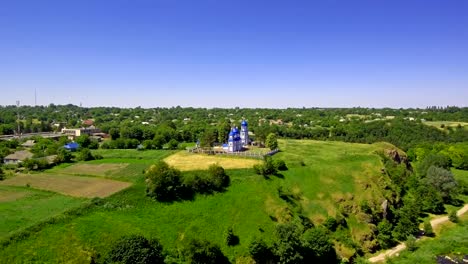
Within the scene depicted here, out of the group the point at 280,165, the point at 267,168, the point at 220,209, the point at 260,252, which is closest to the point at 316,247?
the point at 260,252

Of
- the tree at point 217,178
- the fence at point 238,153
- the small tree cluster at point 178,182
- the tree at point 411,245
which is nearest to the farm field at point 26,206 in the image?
the small tree cluster at point 178,182

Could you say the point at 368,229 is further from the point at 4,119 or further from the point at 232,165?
the point at 4,119

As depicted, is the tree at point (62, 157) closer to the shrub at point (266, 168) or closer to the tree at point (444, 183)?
the shrub at point (266, 168)

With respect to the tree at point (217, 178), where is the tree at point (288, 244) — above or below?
below

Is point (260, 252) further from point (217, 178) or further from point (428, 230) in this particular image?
point (428, 230)

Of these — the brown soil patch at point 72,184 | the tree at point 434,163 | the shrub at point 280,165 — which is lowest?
the tree at point 434,163

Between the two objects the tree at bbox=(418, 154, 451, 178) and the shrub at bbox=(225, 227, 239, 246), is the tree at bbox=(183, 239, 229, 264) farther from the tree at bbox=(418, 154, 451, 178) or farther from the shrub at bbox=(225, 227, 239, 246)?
the tree at bbox=(418, 154, 451, 178)

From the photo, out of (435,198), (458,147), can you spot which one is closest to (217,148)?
(435,198)
